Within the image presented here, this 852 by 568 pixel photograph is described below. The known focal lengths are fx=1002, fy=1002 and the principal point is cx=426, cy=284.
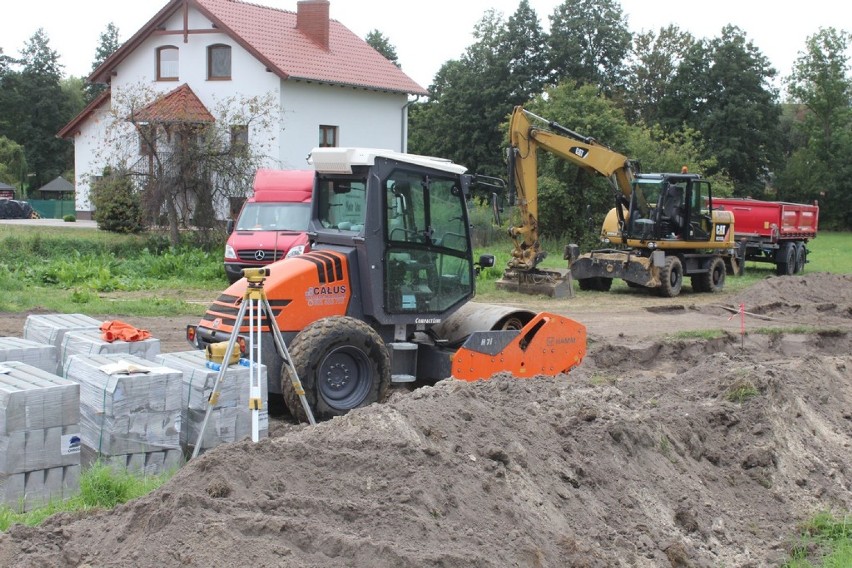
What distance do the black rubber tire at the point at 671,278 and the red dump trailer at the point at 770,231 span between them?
6.67m

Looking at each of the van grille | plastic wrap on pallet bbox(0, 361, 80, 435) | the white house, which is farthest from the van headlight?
the white house

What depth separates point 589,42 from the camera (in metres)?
57.0

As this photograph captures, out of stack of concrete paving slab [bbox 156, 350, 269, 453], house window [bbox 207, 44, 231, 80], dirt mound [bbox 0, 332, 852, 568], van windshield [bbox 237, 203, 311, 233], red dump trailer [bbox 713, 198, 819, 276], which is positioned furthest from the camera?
house window [bbox 207, 44, 231, 80]

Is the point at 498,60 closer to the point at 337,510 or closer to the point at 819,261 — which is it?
the point at 819,261

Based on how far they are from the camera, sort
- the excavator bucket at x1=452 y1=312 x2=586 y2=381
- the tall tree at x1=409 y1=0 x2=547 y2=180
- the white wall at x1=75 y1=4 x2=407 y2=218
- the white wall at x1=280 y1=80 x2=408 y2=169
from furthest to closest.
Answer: the tall tree at x1=409 y1=0 x2=547 y2=180
the white wall at x1=280 y1=80 x2=408 y2=169
the white wall at x1=75 y1=4 x2=407 y2=218
the excavator bucket at x1=452 y1=312 x2=586 y2=381

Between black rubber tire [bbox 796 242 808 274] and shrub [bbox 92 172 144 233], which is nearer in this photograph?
shrub [bbox 92 172 144 233]

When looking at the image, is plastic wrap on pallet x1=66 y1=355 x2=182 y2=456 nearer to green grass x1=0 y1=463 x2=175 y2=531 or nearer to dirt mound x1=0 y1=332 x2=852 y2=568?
green grass x1=0 y1=463 x2=175 y2=531

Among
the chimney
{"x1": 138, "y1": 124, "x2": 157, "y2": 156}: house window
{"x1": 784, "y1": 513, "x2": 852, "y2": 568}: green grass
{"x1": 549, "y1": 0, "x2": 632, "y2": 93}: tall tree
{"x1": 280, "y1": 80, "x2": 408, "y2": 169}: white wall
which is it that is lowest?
{"x1": 784, "y1": 513, "x2": 852, "y2": 568}: green grass

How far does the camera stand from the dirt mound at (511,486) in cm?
491

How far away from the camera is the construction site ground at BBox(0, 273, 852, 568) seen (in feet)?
16.1

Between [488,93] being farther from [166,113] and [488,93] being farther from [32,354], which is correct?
[32,354]

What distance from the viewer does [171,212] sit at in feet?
84.4

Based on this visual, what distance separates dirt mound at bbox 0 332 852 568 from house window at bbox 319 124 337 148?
88.5 feet

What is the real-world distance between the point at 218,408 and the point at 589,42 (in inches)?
2066
